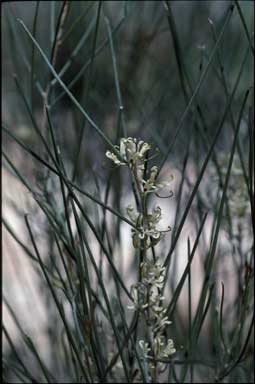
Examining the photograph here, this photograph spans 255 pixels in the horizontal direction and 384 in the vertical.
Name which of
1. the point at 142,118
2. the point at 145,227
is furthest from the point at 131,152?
the point at 142,118

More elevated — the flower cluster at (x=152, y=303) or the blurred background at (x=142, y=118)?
the blurred background at (x=142, y=118)

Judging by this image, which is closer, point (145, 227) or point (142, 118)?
point (145, 227)

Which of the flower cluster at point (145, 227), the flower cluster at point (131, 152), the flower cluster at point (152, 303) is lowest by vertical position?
the flower cluster at point (152, 303)

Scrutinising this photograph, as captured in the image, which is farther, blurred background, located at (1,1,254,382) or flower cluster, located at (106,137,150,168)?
blurred background, located at (1,1,254,382)

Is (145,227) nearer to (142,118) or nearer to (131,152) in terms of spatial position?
(131,152)

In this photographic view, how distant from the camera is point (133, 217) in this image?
357 millimetres

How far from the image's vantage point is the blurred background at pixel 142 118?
0.54 m

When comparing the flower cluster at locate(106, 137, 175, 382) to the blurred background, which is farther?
the blurred background

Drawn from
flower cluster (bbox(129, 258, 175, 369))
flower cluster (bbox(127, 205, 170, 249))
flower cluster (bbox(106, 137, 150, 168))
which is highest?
flower cluster (bbox(106, 137, 150, 168))

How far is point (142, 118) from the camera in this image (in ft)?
2.20

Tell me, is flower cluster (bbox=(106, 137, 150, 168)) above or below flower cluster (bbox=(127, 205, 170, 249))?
above

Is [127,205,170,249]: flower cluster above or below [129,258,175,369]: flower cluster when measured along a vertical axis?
above

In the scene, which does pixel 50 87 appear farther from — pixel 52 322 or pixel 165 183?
pixel 52 322

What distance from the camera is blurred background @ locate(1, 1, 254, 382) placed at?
54cm
